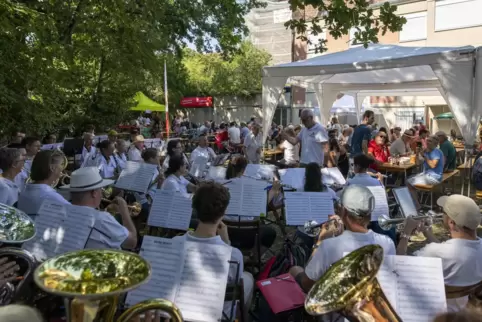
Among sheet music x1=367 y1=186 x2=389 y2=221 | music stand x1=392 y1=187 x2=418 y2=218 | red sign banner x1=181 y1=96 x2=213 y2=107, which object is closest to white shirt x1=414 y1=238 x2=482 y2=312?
music stand x1=392 y1=187 x2=418 y2=218

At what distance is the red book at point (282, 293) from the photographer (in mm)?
2540

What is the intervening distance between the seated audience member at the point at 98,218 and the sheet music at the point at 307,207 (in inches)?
56.0

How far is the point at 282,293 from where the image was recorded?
8.71 ft

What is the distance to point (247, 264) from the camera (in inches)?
153

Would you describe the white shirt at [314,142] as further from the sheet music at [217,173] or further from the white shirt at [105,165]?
the white shirt at [105,165]

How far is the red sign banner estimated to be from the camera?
101ft

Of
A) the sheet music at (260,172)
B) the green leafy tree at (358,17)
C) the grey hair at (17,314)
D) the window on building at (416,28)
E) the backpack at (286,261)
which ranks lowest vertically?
the backpack at (286,261)

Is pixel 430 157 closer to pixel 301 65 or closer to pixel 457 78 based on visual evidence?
pixel 457 78

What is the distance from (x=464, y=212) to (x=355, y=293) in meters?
1.19

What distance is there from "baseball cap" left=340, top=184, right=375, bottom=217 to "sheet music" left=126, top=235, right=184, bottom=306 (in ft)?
3.34

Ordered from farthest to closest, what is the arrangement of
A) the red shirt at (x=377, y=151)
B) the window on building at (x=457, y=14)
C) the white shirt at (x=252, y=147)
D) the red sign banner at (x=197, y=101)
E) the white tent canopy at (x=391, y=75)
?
the red sign banner at (x=197, y=101), the window on building at (x=457, y=14), the white shirt at (x=252, y=147), the red shirt at (x=377, y=151), the white tent canopy at (x=391, y=75)

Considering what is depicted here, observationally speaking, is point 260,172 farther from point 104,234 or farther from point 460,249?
point 460,249

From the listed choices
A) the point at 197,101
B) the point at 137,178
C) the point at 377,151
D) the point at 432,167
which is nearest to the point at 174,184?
the point at 137,178

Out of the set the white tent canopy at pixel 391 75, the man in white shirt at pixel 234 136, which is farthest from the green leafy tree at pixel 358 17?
the man in white shirt at pixel 234 136
